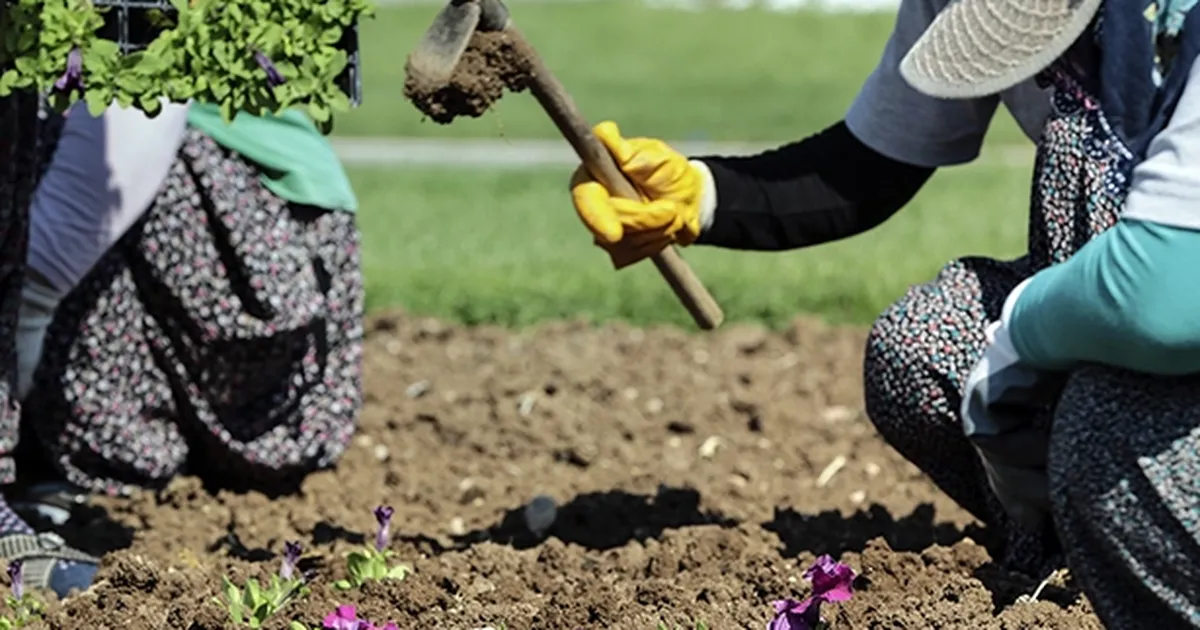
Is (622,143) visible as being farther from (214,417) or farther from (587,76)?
(587,76)

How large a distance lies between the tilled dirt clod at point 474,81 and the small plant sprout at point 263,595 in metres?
0.60

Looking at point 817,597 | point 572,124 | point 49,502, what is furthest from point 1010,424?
point 49,502

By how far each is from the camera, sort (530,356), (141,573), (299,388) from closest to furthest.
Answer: (141,573), (299,388), (530,356)

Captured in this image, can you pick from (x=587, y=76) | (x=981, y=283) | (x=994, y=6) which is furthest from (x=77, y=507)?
(x=587, y=76)

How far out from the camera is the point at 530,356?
5004mm

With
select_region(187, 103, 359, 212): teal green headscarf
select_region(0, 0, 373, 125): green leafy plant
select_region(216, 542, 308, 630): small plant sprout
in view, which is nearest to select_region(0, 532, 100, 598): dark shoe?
select_region(216, 542, 308, 630): small plant sprout

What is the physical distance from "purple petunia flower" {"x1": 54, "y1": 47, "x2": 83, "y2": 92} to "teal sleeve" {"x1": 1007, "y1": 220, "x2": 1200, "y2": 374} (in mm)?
1372

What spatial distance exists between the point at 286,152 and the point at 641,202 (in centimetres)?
116

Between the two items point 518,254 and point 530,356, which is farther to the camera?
point 518,254

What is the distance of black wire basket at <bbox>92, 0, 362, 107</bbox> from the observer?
120 inches

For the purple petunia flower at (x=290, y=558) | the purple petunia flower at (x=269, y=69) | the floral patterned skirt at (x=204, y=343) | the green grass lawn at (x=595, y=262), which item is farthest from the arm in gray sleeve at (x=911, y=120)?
the green grass lawn at (x=595, y=262)

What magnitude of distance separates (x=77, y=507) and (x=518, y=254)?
8.91ft

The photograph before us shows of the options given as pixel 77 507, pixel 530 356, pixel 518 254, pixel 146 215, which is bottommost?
pixel 518 254

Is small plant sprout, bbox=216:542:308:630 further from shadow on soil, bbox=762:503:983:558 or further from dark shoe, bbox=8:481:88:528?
dark shoe, bbox=8:481:88:528
